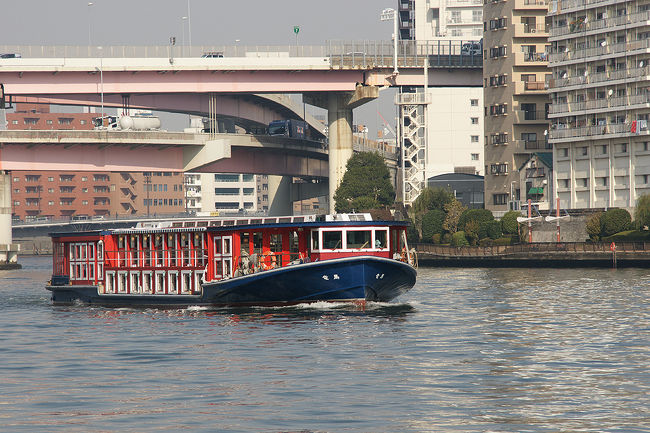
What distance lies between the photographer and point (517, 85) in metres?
138

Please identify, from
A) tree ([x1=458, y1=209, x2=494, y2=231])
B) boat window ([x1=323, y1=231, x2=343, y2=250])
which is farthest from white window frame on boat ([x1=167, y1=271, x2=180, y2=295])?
tree ([x1=458, y1=209, x2=494, y2=231])

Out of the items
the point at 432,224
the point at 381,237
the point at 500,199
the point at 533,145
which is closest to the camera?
the point at 381,237

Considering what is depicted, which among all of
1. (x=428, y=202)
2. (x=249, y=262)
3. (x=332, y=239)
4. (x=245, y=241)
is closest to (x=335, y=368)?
(x=332, y=239)

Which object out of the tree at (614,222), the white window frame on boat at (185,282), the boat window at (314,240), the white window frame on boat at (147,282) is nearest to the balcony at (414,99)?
the tree at (614,222)

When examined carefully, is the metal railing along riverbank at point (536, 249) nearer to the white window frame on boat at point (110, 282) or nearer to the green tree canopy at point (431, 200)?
the green tree canopy at point (431, 200)

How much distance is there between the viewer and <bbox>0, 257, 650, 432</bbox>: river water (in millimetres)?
27141

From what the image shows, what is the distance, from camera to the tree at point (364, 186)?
127m

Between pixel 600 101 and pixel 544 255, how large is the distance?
1078 inches

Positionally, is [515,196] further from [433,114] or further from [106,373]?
[106,373]

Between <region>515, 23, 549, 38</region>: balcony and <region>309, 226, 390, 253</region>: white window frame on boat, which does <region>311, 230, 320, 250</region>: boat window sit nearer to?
<region>309, 226, 390, 253</region>: white window frame on boat

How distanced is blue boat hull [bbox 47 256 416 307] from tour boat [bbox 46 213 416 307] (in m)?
0.05

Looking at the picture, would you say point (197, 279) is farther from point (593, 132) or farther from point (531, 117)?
point (531, 117)

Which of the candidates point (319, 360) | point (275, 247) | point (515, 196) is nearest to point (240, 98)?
point (515, 196)

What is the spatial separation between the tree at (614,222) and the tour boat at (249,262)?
175ft
